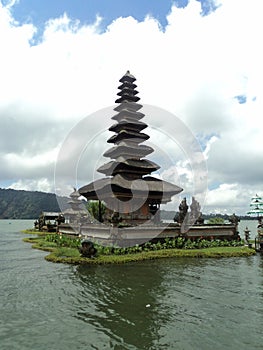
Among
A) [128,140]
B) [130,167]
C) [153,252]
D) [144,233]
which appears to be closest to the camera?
[153,252]

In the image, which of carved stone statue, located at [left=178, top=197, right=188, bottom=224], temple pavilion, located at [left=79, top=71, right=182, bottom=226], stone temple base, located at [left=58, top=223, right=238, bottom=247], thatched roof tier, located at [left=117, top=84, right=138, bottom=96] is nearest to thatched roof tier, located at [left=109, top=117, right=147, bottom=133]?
temple pavilion, located at [left=79, top=71, right=182, bottom=226]

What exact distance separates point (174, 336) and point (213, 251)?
60.6 feet

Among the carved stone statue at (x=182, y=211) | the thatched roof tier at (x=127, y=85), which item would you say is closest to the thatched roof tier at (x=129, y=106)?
the thatched roof tier at (x=127, y=85)

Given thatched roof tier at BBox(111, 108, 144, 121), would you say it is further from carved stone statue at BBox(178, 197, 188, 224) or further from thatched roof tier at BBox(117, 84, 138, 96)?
carved stone statue at BBox(178, 197, 188, 224)

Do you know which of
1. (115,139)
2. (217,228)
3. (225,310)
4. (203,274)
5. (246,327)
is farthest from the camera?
(115,139)

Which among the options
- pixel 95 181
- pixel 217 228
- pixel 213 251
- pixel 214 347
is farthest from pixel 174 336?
pixel 95 181

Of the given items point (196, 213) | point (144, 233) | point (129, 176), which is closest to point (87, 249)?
point (144, 233)

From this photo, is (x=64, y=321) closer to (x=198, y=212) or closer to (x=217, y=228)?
(x=217, y=228)

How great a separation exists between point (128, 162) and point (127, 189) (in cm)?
436

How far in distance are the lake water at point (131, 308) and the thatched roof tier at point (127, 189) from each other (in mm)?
12759

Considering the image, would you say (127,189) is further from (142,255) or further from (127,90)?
(127,90)

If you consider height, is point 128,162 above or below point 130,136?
below

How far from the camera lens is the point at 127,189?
32.7 metres

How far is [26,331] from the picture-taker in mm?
10172
